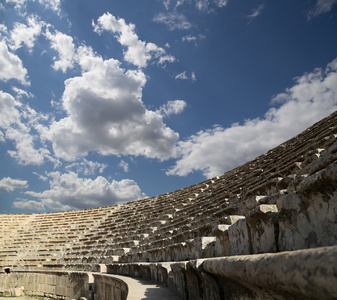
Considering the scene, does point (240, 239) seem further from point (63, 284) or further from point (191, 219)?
point (63, 284)

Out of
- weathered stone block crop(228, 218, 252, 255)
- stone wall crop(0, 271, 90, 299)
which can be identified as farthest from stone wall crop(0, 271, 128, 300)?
weathered stone block crop(228, 218, 252, 255)

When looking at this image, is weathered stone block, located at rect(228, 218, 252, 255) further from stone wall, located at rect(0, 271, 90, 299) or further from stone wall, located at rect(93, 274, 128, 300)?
stone wall, located at rect(0, 271, 90, 299)

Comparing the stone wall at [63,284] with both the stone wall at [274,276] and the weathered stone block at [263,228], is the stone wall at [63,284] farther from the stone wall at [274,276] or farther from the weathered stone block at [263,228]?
the weathered stone block at [263,228]

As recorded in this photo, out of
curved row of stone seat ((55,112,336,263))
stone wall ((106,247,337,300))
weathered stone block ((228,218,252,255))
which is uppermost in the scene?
curved row of stone seat ((55,112,336,263))

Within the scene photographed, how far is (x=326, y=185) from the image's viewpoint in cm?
138

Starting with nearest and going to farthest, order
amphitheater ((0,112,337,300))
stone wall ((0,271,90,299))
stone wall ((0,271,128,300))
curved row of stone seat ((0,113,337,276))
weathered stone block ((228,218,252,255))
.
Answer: amphitheater ((0,112,337,300)) → weathered stone block ((228,218,252,255)) → curved row of stone seat ((0,113,337,276)) → stone wall ((0,271,128,300)) → stone wall ((0,271,90,299))

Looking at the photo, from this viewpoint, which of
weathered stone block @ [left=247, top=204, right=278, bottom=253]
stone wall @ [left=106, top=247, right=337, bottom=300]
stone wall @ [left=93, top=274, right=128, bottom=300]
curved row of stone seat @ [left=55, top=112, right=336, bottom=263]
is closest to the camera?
stone wall @ [left=106, top=247, right=337, bottom=300]

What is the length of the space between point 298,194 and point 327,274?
0.88 metres

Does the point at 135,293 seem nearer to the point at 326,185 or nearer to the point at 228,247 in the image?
the point at 228,247

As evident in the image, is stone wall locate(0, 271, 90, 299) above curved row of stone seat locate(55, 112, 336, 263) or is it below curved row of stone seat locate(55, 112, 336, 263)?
below

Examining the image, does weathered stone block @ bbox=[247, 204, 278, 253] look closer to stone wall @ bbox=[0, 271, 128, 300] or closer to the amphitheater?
the amphitheater

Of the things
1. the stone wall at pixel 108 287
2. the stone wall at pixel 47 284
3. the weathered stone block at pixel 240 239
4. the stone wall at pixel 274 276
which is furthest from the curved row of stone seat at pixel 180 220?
the stone wall at pixel 108 287

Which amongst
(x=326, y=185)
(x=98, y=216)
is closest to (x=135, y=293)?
(x=326, y=185)

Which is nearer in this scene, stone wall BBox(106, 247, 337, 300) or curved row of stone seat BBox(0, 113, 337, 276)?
stone wall BBox(106, 247, 337, 300)
